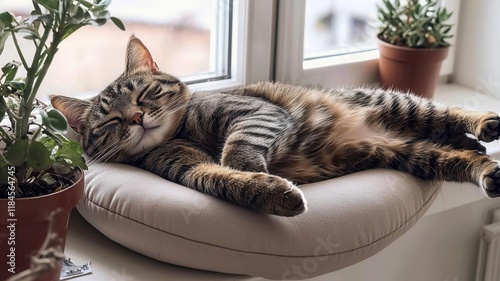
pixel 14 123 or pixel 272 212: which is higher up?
pixel 14 123

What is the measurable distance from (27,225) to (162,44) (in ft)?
→ 2.84

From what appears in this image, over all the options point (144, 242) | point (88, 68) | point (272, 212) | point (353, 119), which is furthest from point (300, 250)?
point (88, 68)

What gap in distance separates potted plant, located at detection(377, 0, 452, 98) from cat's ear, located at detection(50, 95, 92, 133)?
2.96 feet

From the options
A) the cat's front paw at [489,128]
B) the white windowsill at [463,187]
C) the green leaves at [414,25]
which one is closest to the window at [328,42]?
the green leaves at [414,25]

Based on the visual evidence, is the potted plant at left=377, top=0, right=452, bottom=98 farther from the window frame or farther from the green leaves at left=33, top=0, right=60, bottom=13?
the green leaves at left=33, top=0, right=60, bottom=13

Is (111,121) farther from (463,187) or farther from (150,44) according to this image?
(463,187)

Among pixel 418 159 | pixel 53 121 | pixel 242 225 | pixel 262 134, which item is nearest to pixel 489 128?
pixel 418 159

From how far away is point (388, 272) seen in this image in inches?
75.1

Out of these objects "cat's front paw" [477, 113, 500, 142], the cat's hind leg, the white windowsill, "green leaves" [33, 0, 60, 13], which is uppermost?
"green leaves" [33, 0, 60, 13]

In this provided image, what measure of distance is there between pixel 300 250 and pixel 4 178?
1.69 feet

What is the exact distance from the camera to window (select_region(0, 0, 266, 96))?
179cm

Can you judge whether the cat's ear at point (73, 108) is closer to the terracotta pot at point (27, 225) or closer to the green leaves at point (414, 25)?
the terracotta pot at point (27, 225)

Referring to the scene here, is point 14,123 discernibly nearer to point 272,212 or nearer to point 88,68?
point 272,212

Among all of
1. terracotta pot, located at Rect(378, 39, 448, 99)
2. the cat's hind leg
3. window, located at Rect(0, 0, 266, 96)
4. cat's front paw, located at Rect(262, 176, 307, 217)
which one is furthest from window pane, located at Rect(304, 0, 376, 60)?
cat's front paw, located at Rect(262, 176, 307, 217)
